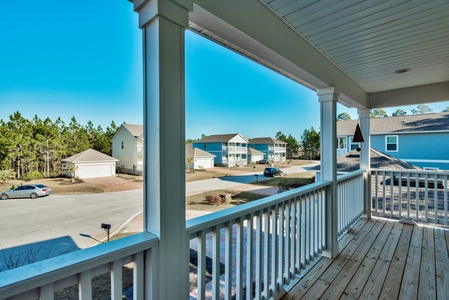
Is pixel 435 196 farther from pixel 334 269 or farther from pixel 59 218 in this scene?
pixel 59 218

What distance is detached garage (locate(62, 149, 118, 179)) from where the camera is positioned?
3.11 feet

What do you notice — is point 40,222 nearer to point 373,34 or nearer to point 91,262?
point 91,262

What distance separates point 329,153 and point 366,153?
6.99ft

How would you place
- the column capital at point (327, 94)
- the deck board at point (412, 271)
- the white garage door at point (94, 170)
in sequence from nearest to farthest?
1. the white garage door at point (94, 170)
2. the deck board at point (412, 271)
3. the column capital at point (327, 94)

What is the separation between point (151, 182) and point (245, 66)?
4.38 feet

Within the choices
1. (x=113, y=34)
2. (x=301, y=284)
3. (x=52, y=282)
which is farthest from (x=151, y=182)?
(x=301, y=284)

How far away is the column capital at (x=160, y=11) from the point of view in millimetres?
1130

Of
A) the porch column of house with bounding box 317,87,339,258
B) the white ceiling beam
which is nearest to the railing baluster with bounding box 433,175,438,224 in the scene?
the white ceiling beam

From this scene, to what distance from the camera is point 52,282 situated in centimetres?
85

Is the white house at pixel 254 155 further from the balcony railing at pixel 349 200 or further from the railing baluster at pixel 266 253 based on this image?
the balcony railing at pixel 349 200

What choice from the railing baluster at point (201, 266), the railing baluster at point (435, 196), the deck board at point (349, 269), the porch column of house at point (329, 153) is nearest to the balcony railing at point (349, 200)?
the deck board at point (349, 269)

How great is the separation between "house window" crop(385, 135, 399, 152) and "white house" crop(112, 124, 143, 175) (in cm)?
863

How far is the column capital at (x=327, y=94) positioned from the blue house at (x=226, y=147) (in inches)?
67.2

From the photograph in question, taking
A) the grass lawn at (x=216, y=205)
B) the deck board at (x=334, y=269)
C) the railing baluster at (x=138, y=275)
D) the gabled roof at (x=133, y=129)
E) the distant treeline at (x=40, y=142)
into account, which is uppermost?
the gabled roof at (x=133, y=129)
